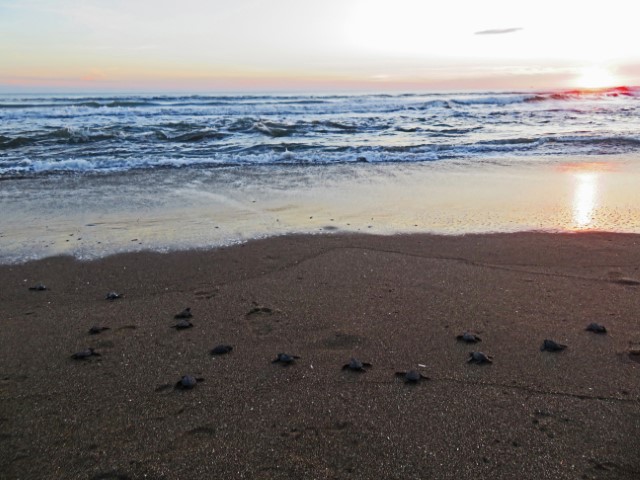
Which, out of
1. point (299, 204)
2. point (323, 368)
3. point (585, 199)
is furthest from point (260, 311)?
point (585, 199)

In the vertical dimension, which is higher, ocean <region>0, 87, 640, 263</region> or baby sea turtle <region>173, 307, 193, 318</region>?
ocean <region>0, 87, 640, 263</region>

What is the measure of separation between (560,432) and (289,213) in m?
5.18

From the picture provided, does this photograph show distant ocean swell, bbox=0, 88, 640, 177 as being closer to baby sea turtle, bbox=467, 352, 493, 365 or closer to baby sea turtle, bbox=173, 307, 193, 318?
baby sea turtle, bbox=173, 307, 193, 318

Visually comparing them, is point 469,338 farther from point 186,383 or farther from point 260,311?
point 186,383

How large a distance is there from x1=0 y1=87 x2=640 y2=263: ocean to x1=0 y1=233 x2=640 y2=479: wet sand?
1081 millimetres

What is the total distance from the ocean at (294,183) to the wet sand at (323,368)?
108cm

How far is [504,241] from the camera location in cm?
607

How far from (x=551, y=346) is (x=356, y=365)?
139 centimetres

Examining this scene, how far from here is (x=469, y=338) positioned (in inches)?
149

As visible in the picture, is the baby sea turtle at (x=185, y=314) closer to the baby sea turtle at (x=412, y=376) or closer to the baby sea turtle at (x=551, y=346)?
the baby sea turtle at (x=412, y=376)

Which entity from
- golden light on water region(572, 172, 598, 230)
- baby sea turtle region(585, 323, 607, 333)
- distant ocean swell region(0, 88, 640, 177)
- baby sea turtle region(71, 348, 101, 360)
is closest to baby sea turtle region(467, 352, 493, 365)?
baby sea turtle region(585, 323, 607, 333)

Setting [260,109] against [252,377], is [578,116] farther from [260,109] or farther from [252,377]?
[252,377]

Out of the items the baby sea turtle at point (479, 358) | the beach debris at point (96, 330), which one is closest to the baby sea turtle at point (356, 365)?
the baby sea turtle at point (479, 358)

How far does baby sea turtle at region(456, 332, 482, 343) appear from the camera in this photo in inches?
148
